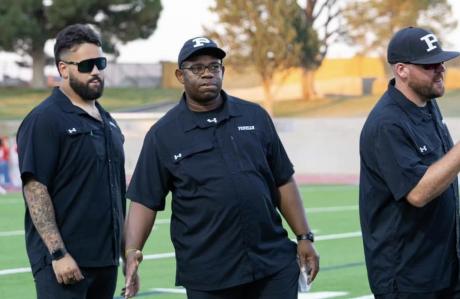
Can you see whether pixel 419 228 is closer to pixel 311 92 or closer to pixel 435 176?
pixel 435 176

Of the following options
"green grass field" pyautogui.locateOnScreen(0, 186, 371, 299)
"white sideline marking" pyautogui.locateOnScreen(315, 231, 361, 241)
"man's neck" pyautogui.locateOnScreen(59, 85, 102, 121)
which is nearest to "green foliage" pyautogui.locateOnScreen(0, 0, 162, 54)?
"green grass field" pyautogui.locateOnScreen(0, 186, 371, 299)

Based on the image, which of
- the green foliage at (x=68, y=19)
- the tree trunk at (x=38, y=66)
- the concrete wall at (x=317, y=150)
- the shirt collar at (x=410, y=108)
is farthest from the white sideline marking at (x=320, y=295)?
the tree trunk at (x=38, y=66)

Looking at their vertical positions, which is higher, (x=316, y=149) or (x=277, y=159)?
(x=277, y=159)

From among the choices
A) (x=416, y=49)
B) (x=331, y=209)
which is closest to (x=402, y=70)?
(x=416, y=49)

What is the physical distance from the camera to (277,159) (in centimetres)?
582

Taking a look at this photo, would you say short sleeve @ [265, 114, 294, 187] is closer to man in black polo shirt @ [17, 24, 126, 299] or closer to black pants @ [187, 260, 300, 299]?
black pants @ [187, 260, 300, 299]

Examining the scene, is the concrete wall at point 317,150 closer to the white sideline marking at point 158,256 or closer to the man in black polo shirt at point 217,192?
the white sideline marking at point 158,256

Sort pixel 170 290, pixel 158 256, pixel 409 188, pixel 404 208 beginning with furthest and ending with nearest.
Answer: pixel 158 256 → pixel 170 290 → pixel 404 208 → pixel 409 188

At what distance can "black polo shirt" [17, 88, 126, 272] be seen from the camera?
5883 millimetres

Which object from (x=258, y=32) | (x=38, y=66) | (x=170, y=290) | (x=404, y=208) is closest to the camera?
(x=404, y=208)

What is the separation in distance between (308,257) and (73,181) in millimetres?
1264

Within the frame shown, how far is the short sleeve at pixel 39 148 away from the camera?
230 inches

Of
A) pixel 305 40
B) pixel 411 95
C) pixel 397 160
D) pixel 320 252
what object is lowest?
pixel 305 40

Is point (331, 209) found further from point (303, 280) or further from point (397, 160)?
point (397, 160)
